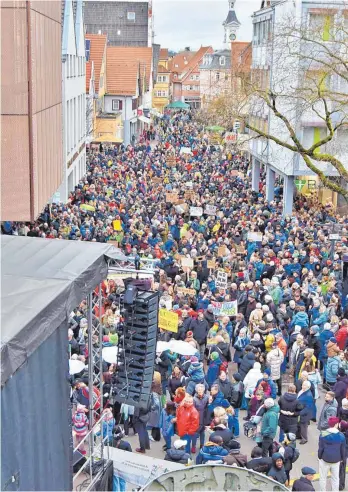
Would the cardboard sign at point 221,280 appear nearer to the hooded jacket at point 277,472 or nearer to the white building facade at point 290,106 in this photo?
the hooded jacket at point 277,472

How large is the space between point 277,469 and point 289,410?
2.25 m

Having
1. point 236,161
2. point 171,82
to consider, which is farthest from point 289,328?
point 171,82

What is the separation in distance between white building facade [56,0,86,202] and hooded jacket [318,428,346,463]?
20338 mm

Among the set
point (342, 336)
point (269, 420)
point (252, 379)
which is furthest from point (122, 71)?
point (269, 420)

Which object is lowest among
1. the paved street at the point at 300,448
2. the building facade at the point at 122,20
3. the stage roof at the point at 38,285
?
the paved street at the point at 300,448

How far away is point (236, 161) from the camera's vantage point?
4781cm

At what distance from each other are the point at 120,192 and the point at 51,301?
80.8ft

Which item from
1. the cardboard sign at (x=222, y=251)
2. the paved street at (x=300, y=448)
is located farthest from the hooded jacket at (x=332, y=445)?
the cardboard sign at (x=222, y=251)

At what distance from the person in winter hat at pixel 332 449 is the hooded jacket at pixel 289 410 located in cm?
108

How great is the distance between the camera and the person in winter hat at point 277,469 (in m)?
9.77

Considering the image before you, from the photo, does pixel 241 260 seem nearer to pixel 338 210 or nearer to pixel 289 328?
pixel 289 328

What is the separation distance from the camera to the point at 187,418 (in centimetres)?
1181

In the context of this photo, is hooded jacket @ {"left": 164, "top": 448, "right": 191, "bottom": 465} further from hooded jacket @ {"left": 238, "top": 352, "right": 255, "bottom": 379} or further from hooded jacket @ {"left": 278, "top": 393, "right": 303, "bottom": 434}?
hooded jacket @ {"left": 238, "top": 352, "right": 255, "bottom": 379}

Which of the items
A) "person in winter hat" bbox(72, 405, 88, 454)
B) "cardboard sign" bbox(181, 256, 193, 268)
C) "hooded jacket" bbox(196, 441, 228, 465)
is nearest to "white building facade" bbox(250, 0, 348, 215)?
"cardboard sign" bbox(181, 256, 193, 268)
